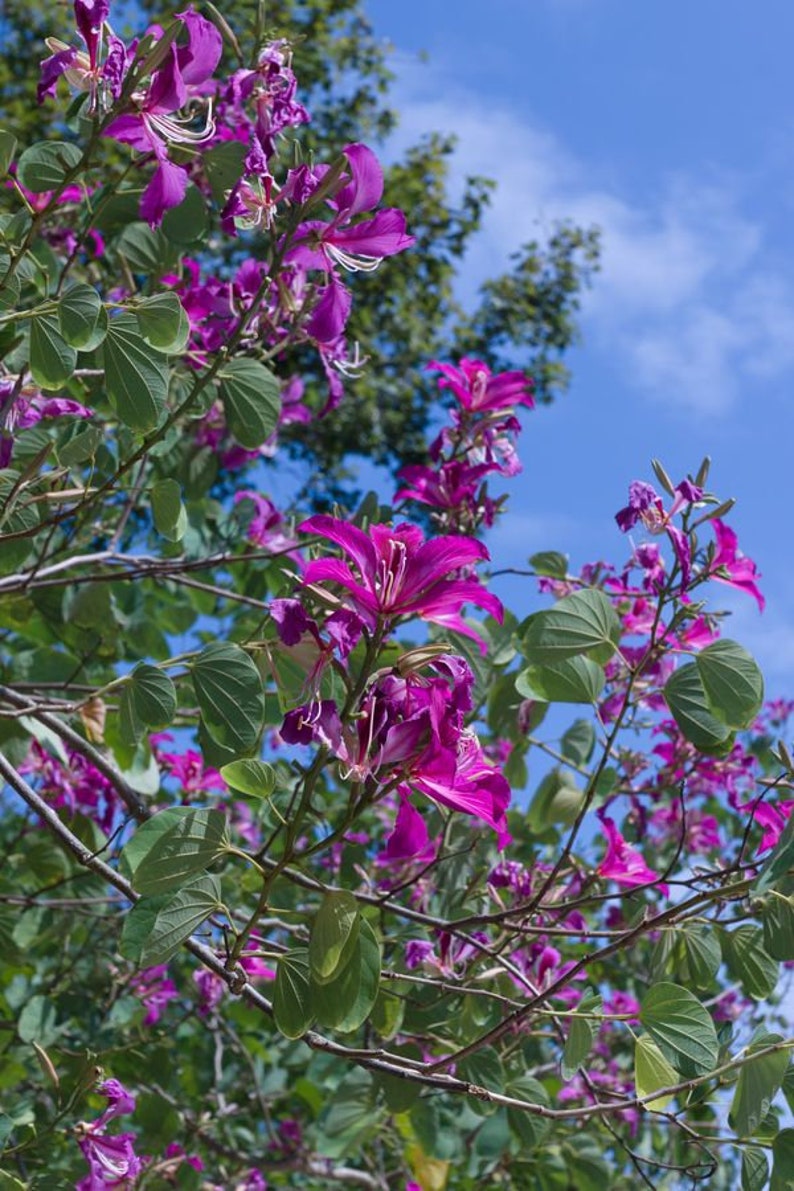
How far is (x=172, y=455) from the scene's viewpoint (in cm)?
250

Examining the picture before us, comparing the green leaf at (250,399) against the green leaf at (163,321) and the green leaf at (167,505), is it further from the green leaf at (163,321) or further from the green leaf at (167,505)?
the green leaf at (163,321)

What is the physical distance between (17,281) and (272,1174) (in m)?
2.72

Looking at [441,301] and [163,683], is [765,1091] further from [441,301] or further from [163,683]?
[441,301]

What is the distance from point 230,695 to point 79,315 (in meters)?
0.45

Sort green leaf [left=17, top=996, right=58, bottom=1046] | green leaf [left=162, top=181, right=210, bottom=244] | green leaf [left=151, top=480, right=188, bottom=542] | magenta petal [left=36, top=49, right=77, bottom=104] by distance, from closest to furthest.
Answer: magenta petal [left=36, top=49, right=77, bottom=104] → green leaf [left=151, top=480, right=188, bottom=542] → green leaf [left=162, top=181, right=210, bottom=244] → green leaf [left=17, top=996, right=58, bottom=1046]

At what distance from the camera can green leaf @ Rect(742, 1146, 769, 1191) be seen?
1.48m

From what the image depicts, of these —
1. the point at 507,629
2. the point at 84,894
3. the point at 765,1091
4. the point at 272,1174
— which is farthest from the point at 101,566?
the point at 272,1174

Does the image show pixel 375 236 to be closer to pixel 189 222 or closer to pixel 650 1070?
pixel 189 222

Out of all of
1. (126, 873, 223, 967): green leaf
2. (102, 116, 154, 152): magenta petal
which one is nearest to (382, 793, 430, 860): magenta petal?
(126, 873, 223, 967): green leaf

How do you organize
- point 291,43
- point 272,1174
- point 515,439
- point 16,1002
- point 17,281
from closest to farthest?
point 17,281 < point 291,43 < point 515,439 < point 16,1002 < point 272,1174

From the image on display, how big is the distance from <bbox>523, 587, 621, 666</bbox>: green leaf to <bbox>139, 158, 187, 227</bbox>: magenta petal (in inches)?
25.4

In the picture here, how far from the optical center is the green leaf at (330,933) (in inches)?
48.1

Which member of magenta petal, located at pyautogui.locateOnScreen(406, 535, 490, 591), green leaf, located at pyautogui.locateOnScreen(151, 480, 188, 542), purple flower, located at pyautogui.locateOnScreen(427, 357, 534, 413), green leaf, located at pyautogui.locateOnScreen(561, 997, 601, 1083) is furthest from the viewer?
purple flower, located at pyautogui.locateOnScreen(427, 357, 534, 413)

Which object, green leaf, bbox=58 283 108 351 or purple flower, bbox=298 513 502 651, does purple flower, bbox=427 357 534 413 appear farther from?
purple flower, bbox=298 513 502 651
